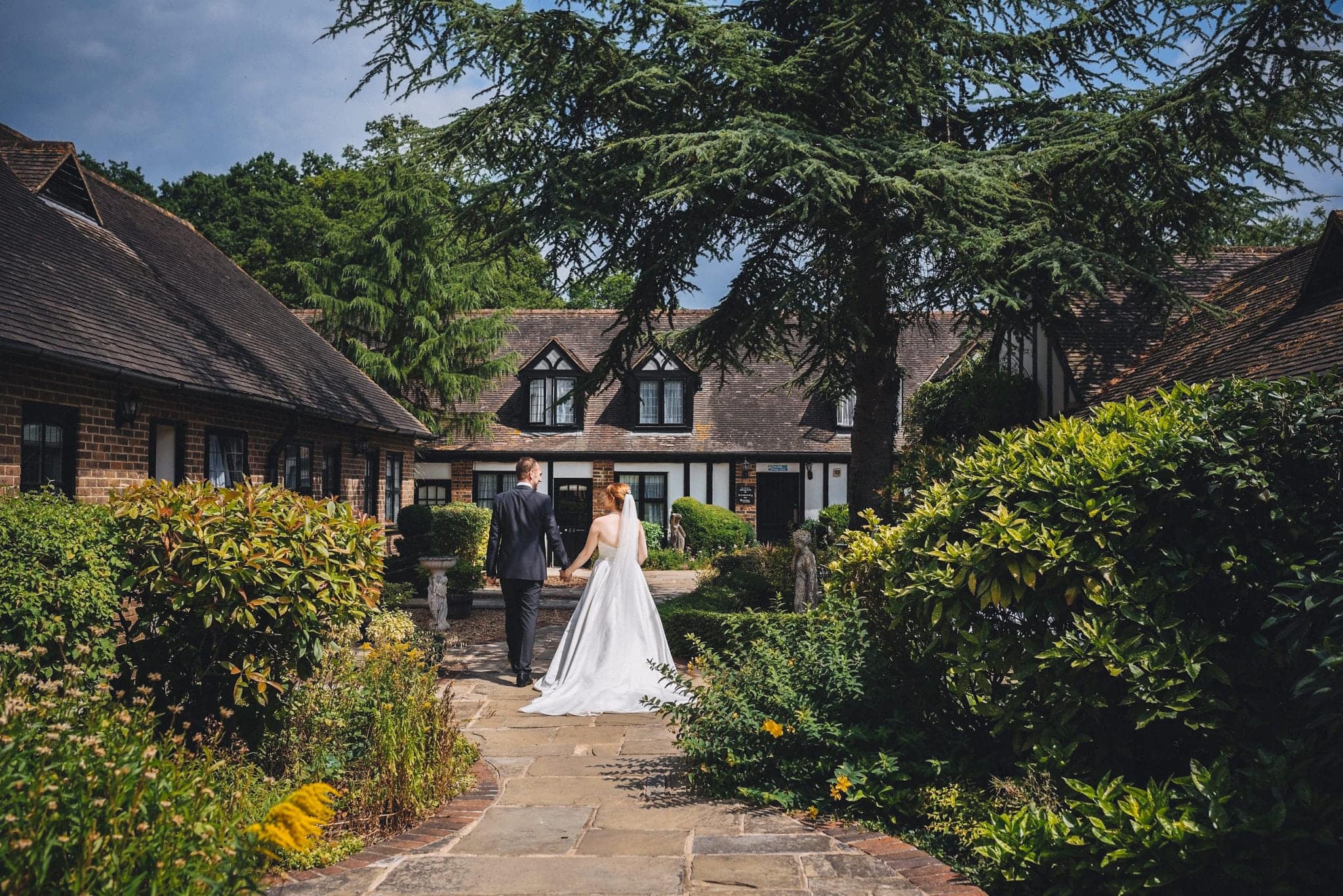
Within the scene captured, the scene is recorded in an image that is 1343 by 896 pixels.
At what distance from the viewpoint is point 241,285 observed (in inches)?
732

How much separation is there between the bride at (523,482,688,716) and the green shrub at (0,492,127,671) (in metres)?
4.09

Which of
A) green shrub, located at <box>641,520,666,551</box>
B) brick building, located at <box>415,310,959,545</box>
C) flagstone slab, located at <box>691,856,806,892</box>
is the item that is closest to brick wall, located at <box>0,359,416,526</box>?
flagstone slab, located at <box>691,856,806,892</box>

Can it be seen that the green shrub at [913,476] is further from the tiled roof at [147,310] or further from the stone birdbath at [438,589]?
the tiled roof at [147,310]

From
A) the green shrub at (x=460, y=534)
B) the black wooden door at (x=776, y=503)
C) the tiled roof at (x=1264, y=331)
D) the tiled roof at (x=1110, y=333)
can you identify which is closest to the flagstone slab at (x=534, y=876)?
the tiled roof at (x=1264, y=331)

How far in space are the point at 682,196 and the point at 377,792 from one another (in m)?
7.06

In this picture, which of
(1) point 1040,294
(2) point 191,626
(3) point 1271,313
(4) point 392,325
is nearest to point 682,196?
(1) point 1040,294

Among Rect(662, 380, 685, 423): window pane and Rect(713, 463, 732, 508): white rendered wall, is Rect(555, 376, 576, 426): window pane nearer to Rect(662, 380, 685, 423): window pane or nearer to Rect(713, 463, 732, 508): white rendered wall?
Rect(662, 380, 685, 423): window pane

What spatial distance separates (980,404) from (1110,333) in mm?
2325

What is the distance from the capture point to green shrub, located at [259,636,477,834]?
15.6ft

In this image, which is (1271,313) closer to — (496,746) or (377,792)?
(496,746)

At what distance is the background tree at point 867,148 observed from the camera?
31.2ft

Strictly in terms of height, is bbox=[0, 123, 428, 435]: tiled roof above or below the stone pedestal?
above

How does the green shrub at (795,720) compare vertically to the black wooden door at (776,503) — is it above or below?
below

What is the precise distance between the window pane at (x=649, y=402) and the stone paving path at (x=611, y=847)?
66.5ft
